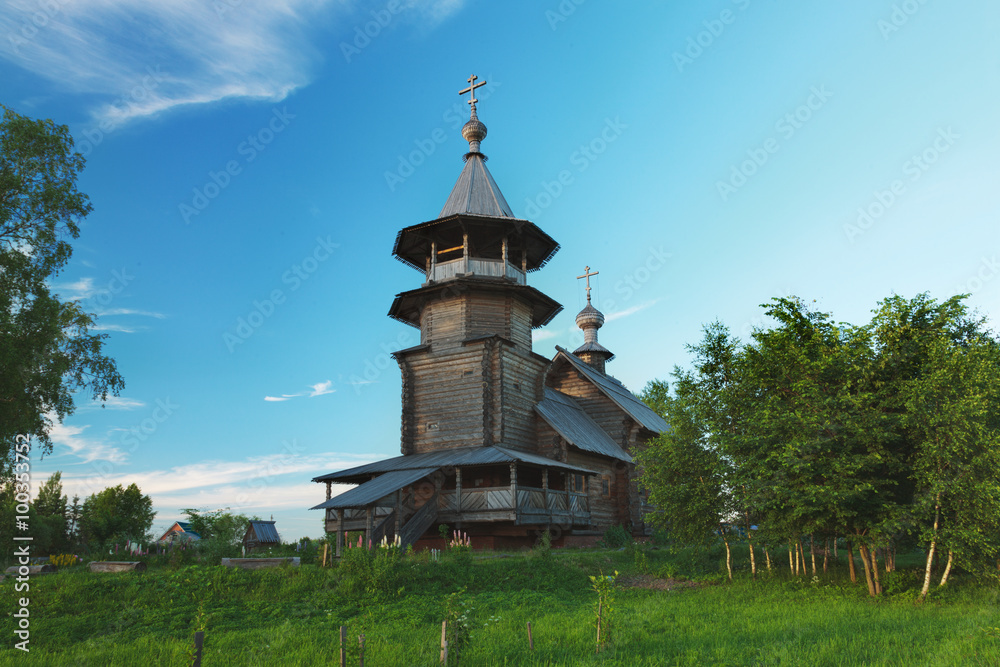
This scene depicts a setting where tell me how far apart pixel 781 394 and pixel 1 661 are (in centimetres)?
1740

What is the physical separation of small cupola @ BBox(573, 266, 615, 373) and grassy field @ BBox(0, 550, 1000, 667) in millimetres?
25687

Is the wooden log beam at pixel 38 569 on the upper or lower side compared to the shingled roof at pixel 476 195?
lower

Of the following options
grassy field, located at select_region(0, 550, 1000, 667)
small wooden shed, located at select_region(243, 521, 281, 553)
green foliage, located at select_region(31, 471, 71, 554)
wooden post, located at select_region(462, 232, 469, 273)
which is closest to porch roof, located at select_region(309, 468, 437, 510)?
grassy field, located at select_region(0, 550, 1000, 667)

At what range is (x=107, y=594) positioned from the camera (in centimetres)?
1423

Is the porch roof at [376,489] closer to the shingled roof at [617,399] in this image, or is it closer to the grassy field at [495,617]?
the grassy field at [495,617]

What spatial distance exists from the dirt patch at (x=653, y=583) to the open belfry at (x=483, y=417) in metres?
4.88

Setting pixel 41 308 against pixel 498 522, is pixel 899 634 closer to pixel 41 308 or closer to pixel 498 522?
pixel 498 522

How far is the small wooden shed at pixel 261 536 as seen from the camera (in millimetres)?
32781

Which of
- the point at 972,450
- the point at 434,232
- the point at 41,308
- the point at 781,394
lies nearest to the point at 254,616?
the point at 41,308

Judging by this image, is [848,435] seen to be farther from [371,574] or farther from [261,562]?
[261,562]

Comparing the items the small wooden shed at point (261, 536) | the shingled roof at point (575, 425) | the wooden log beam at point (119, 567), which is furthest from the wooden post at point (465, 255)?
the small wooden shed at point (261, 536)

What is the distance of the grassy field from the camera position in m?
10.3

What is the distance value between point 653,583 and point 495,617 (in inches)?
286

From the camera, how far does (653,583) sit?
18359 millimetres
